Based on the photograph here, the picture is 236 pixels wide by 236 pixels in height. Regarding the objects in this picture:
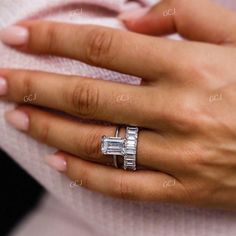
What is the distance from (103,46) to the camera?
59cm

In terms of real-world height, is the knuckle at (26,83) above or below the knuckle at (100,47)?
below

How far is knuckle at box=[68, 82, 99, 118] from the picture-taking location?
59 centimetres

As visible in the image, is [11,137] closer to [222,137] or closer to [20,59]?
[20,59]

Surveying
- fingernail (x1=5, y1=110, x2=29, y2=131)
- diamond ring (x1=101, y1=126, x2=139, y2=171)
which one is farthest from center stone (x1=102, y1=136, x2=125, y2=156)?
fingernail (x1=5, y1=110, x2=29, y2=131)

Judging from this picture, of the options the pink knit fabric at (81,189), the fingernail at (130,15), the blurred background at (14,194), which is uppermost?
the fingernail at (130,15)

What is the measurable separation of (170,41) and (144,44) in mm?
33

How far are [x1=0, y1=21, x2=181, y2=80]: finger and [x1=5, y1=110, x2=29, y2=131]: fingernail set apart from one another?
0.27 ft

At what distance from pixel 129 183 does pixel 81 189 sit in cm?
9

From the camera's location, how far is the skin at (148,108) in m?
0.58

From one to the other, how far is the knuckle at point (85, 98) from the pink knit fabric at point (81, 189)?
47 millimetres

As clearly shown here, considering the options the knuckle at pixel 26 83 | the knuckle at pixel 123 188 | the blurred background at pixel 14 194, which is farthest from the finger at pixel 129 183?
the blurred background at pixel 14 194

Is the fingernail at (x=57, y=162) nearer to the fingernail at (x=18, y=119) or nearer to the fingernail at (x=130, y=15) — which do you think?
the fingernail at (x=18, y=119)

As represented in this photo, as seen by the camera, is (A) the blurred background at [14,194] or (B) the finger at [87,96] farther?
(A) the blurred background at [14,194]

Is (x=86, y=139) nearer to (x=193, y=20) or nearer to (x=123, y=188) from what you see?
(x=123, y=188)
